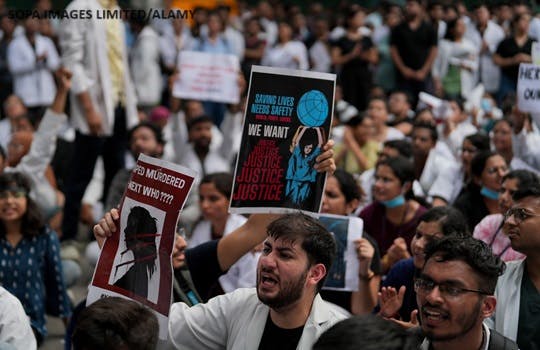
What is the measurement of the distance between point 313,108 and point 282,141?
209mm

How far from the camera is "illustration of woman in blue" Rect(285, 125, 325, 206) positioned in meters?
4.88

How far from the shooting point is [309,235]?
4359mm

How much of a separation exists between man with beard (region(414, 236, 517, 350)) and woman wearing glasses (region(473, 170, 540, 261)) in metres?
1.79

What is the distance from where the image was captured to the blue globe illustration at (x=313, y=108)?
4.88 meters

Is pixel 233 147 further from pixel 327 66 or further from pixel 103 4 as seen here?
pixel 327 66

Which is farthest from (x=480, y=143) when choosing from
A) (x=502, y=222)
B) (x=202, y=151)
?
(x=502, y=222)

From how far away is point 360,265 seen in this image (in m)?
6.19

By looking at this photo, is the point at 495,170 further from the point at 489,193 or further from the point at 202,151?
the point at 202,151

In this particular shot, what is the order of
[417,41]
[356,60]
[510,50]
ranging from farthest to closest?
[356,60] → [417,41] → [510,50]

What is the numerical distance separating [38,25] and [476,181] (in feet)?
28.9

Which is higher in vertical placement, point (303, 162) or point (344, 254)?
point (303, 162)

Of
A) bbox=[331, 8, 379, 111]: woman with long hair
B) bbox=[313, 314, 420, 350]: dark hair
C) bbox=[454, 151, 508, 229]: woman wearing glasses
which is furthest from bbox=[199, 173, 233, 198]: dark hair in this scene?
bbox=[331, 8, 379, 111]: woman with long hair

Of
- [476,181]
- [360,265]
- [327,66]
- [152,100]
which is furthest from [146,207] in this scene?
[327,66]

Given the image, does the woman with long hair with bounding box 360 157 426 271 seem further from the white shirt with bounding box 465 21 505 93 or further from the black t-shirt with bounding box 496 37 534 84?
the white shirt with bounding box 465 21 505 93
